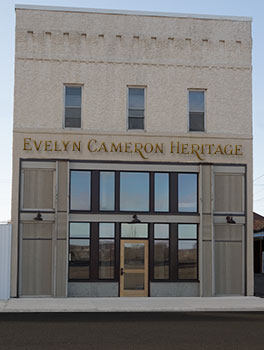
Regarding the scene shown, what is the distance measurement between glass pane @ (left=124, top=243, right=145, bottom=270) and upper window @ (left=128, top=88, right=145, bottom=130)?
A: 4.92 meters

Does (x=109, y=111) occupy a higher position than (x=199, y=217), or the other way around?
(x=109, y=111)

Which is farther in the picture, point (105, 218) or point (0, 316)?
point (105, 218)

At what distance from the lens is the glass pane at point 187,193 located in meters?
26.4

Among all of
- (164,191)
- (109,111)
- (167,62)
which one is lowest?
(164,191)

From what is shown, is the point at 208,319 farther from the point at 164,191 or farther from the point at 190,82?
the point at 190,82

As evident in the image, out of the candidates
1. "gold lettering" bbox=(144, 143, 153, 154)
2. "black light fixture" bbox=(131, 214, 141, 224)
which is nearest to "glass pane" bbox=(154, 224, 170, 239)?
"black light fixture" bbox=(131, 214, 141, 224)

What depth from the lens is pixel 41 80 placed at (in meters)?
26.1

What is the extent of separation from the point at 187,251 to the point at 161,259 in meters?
1.15

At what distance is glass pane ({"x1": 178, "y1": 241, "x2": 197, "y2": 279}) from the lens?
26.1m

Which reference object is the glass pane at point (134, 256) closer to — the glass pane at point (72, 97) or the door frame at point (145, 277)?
the door frame at point (145, 277)

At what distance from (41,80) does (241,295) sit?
12.2 m

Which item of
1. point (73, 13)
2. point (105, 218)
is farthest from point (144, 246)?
point (73, 13)

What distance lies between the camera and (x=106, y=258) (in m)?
25.7

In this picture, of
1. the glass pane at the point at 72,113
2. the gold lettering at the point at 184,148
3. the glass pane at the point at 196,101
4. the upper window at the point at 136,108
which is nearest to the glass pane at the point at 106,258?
the gold lettering at the point at 184,148
